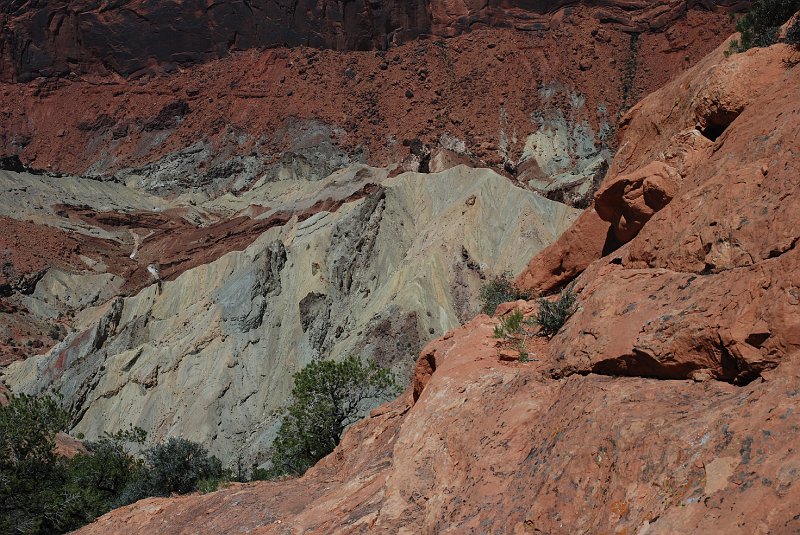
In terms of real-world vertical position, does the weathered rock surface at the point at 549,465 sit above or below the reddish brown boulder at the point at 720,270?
below

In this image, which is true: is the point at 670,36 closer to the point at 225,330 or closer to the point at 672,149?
the point at 225,330

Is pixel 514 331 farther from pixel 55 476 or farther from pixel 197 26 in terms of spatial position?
pixel 197 26

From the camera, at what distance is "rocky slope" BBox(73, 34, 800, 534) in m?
4.98

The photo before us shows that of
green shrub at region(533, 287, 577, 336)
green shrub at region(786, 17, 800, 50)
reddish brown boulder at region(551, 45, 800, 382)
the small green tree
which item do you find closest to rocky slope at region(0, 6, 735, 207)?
the small green tree

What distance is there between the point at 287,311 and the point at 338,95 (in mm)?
60552

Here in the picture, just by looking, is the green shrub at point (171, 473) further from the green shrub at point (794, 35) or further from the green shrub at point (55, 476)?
the green shrub at point (794, 35)

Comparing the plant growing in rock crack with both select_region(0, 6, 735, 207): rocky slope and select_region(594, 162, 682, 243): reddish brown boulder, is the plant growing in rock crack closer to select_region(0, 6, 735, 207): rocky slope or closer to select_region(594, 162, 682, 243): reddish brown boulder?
select_region(594, 162, 682, 243): reddish brown boulder

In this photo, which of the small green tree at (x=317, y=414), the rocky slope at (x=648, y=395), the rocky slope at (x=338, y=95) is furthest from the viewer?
the rocky slope at (x=338, y=95)

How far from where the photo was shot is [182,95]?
331 feet

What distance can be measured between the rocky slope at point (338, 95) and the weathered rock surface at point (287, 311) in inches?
1253

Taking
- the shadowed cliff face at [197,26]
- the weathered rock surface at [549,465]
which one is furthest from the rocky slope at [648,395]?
the shadowed cliff face at [197,26]

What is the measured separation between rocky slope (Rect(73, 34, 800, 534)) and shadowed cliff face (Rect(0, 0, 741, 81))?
91.4m

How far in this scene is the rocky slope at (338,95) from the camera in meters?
84.8

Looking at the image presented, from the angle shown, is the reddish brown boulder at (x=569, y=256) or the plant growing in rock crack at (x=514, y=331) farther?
the reddish brown boulder at (x=569, y=256)
